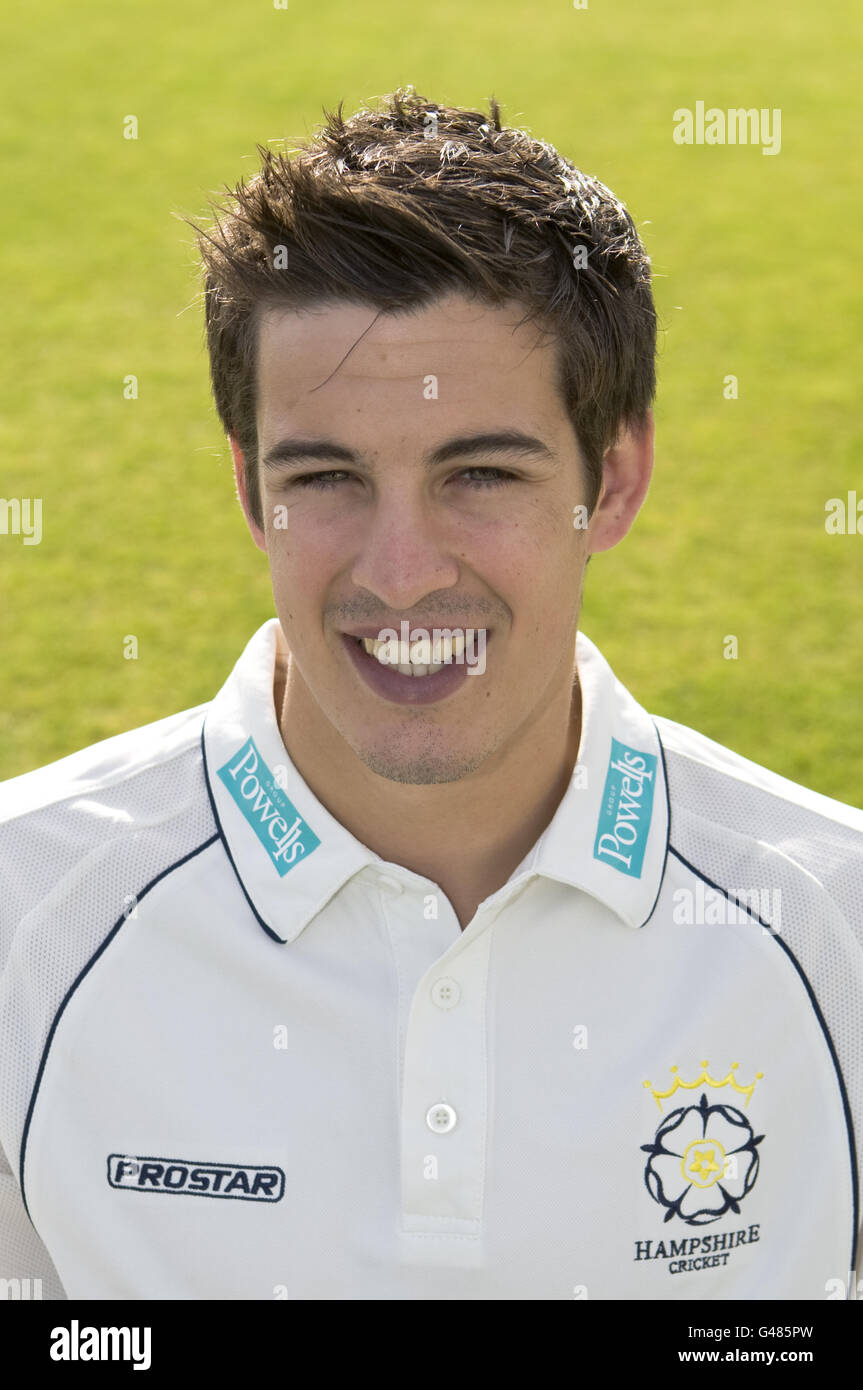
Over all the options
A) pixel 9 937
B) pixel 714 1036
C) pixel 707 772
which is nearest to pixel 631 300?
pixel 707 772

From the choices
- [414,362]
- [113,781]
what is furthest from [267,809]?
[414,362]

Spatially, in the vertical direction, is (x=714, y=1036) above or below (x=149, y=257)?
below

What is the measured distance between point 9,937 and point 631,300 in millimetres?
1141

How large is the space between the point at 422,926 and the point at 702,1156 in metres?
0.44

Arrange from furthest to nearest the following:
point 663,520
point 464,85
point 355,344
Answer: point 464,85 < point 663,520 < point 355,344

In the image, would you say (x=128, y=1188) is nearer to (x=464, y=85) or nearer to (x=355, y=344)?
(x=355, y=344)

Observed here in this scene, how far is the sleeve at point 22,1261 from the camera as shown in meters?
1.90

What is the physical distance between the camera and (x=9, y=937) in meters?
1.89

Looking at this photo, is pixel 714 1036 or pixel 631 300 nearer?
pixel 714 1036

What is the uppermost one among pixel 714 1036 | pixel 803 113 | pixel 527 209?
pixel 803 113

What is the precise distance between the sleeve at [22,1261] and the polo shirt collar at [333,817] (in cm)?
48

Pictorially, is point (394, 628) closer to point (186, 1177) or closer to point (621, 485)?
point (621, 485)

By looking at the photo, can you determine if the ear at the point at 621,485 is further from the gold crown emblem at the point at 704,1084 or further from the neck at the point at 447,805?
the gold crown emblem at the point at 704,1084

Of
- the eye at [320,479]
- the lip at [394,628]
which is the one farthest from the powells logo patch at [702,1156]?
the eye at [320,479]
